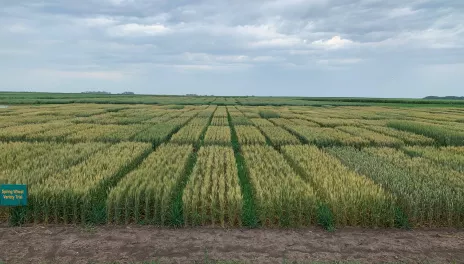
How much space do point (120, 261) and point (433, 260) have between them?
577 centimetres

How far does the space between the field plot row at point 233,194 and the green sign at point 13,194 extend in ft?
1.39

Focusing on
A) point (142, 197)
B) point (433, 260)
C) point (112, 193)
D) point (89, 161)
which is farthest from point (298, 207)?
point (89, 161)

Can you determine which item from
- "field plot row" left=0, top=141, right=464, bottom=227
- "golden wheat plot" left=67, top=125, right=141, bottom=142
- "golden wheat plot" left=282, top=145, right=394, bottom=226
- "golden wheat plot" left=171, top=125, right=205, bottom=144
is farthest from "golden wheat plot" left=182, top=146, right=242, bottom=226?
"golden wheat plot" left=67, top=125, right=141, bottom=142

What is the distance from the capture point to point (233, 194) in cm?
777

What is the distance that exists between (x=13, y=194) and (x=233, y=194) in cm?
478

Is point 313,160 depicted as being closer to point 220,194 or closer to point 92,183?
point 220,194

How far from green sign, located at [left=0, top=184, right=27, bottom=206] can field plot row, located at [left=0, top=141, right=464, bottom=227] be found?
1.39 ft

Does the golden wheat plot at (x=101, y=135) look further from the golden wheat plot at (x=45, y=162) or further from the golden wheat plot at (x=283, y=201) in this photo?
the golden wheat plot at (x=283, y=201)

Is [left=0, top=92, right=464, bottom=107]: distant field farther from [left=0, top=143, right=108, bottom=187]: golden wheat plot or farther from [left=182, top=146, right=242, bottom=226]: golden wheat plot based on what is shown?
[left=182, top=146, right=242, bottom=226]: golden wheat plot

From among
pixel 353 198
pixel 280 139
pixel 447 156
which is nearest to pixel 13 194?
pixel 353 198

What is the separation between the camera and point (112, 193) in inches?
303

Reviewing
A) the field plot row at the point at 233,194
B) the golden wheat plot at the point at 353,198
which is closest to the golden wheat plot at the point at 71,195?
the field plot row at the point at 233,194

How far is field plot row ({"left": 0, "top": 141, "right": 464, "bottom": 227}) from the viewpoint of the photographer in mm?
7531

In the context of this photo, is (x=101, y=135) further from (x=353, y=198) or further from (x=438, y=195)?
(x=438, y=195)
